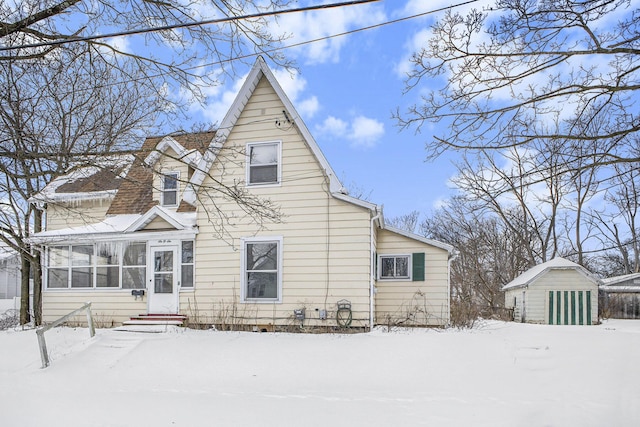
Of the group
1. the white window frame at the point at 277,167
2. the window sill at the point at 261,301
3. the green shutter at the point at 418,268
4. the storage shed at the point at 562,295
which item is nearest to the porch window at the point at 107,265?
the window sill at the point at 261,301

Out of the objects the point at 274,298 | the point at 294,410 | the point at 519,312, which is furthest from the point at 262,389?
the point at 519,312

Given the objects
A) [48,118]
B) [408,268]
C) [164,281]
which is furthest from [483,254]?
[48,118]

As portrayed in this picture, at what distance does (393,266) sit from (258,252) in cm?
387

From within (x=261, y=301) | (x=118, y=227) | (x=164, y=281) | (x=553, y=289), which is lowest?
(x=553, y=289)

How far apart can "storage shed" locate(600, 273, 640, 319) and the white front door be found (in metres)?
21.7

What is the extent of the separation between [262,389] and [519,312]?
16.0 m

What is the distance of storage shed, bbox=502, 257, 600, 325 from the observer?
19.5m

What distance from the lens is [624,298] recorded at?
26203mm

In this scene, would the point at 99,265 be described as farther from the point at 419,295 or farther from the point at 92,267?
the point at 419,295

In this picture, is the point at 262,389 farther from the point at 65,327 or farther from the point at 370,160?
the point at 370,160

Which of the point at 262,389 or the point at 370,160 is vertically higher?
the point at 370,160

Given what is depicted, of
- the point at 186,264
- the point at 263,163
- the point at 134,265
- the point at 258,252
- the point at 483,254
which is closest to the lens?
the point at 258,252

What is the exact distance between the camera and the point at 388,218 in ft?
144

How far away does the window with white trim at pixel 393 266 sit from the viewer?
14.3m
